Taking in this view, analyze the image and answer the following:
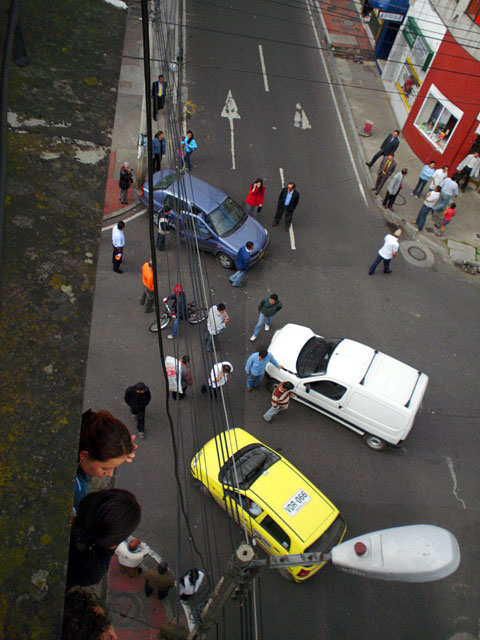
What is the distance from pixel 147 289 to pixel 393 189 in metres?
8.77

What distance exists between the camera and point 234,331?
1212cm

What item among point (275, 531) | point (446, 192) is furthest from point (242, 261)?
point (446, 192)

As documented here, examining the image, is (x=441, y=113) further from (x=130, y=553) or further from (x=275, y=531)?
(x=130, y=553)

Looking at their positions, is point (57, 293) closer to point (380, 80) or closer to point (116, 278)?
point (116, 278)

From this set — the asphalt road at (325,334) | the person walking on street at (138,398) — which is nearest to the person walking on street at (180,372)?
the asphalt road at (325,334)

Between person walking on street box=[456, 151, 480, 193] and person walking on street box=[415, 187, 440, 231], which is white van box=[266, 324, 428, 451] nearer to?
person walking on street box=[415, 187, 440, 231]

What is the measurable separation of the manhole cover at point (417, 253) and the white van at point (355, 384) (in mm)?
5799

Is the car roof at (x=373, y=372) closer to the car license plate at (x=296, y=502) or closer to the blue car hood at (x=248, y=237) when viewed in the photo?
the car license plate at (x=296, y=502)

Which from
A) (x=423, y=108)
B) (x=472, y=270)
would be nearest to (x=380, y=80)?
(x=423, y=108)

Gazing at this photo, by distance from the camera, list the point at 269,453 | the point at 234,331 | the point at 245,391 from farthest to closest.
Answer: the point at 234,331 < the point at 245,391 < the point at 269,453

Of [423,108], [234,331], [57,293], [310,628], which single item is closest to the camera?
[57,293]

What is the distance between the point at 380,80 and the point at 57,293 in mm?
23160

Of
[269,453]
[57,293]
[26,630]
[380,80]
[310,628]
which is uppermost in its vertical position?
[57,293]

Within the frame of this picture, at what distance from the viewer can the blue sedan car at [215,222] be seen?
43.5ft
